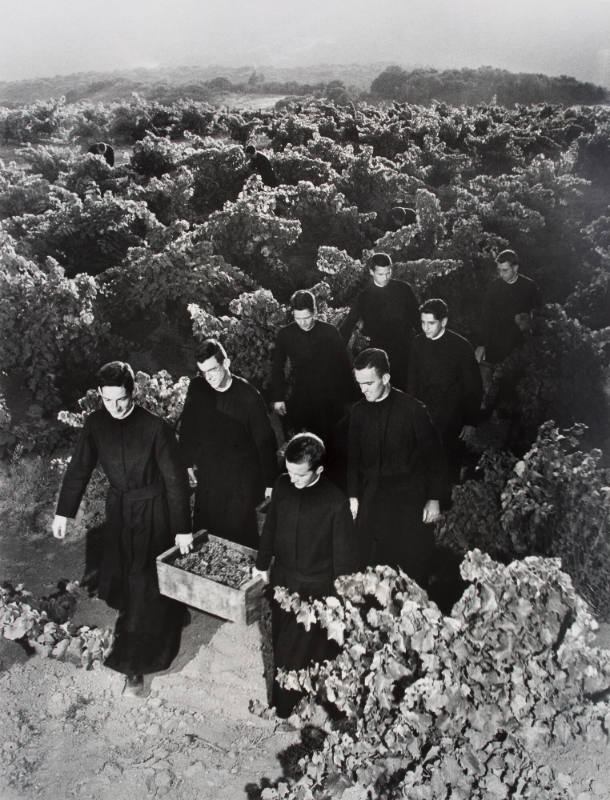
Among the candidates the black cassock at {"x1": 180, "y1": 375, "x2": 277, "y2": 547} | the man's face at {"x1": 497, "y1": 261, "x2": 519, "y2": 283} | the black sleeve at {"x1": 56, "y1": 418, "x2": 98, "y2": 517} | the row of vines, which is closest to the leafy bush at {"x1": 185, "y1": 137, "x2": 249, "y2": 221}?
the row of vines

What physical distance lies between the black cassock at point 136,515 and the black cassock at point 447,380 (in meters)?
1.87

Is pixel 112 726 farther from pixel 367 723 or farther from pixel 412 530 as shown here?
pixel 412 530

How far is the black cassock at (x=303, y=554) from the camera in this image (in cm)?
339

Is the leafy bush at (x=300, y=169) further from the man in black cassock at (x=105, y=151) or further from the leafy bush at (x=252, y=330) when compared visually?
the leafy bush at (x=252, y=330)

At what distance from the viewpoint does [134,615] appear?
154 inches

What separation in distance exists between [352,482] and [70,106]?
9.46m

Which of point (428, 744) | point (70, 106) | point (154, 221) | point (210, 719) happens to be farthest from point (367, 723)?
point (70, 106)

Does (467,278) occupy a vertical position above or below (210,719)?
above

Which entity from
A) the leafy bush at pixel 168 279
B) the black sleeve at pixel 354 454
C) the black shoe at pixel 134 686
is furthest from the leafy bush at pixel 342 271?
the black shoe at pixel 134 686

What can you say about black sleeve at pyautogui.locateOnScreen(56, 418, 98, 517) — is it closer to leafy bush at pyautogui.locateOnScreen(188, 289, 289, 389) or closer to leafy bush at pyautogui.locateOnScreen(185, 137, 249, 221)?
leafy bush at pyautogui.locateOnScreen(188, 289, 289, 389)

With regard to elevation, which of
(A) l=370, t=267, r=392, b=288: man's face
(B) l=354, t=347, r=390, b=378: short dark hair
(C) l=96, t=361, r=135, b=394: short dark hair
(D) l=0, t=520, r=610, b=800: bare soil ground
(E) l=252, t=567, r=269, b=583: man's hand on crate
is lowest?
(D) l=0, t=520, r=610, b=800: bare soil ground

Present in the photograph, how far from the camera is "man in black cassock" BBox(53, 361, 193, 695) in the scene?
12.2 ft

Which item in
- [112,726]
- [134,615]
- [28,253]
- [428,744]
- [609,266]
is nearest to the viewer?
[428,744]

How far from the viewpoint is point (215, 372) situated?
3.92 meters
